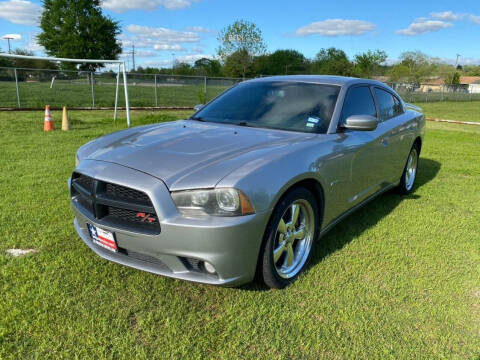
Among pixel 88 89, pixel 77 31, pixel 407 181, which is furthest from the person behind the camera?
pixel 77 31

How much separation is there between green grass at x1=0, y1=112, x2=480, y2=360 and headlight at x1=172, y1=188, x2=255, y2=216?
2.29ft

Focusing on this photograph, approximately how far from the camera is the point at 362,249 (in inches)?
135

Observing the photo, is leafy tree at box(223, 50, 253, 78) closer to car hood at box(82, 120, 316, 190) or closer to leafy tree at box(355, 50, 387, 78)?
leafy tree at box(355, 50, 387, 78)

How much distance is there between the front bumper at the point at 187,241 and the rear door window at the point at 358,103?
1697 mm

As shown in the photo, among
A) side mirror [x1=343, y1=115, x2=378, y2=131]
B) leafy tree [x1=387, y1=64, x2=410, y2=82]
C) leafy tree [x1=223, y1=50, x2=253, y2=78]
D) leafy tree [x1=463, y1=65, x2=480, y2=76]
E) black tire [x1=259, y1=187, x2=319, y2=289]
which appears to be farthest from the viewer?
leafy tree [x1=463, y1=65, x2=480, y2=76]

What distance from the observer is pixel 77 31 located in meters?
37.8

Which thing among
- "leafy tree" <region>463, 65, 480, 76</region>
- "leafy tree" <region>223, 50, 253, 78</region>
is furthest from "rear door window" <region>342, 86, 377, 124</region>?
"leafy tree" <region>463, 65, 480, 76</region>

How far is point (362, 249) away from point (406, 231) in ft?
2.42

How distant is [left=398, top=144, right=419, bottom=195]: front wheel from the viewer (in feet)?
16.5

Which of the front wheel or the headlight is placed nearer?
the headlight

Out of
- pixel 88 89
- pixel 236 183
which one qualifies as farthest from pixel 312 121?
pixel 88 89

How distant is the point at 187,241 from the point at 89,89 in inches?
801

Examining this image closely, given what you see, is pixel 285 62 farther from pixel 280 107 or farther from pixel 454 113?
pixel 280 107

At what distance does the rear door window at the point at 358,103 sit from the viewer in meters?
3.58
